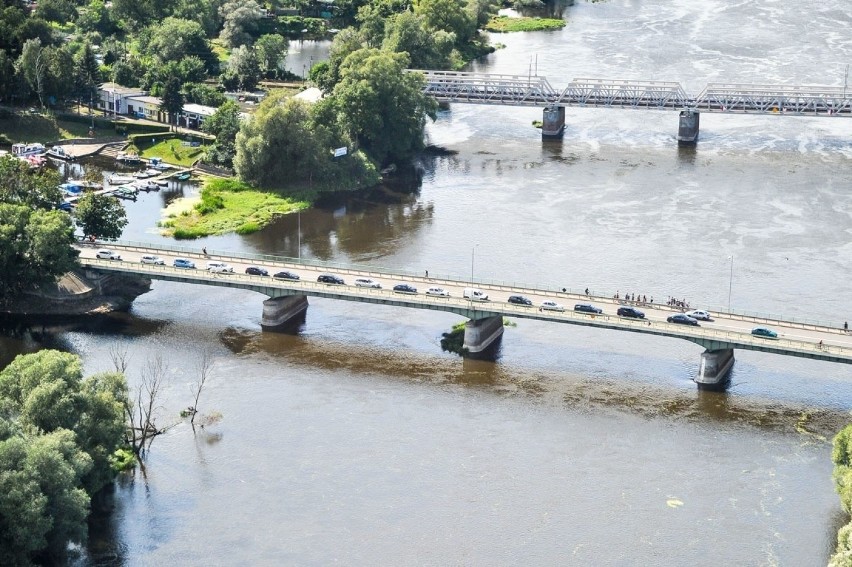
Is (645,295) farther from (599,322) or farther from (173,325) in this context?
(173,325)

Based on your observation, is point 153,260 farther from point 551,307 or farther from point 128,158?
point 128,158

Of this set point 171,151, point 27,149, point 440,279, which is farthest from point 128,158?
point 440,279

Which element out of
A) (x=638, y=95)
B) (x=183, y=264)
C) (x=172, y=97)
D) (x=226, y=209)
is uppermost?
(x=638, y=95)

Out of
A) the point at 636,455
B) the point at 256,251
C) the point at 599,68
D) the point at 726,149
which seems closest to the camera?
the point at 636,455

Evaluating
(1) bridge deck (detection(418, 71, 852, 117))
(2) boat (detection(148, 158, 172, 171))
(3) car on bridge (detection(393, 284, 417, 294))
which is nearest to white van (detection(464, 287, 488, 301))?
(3) car on bridge (detection(393, 284, 417, 294))

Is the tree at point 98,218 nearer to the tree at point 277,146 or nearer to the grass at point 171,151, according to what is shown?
the tree at point 277,146

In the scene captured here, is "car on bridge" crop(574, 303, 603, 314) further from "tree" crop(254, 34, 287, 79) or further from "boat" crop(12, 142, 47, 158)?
"tree" crop(254, 34, 287, 79)

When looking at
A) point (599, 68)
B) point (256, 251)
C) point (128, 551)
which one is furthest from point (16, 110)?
point (128, 551)
